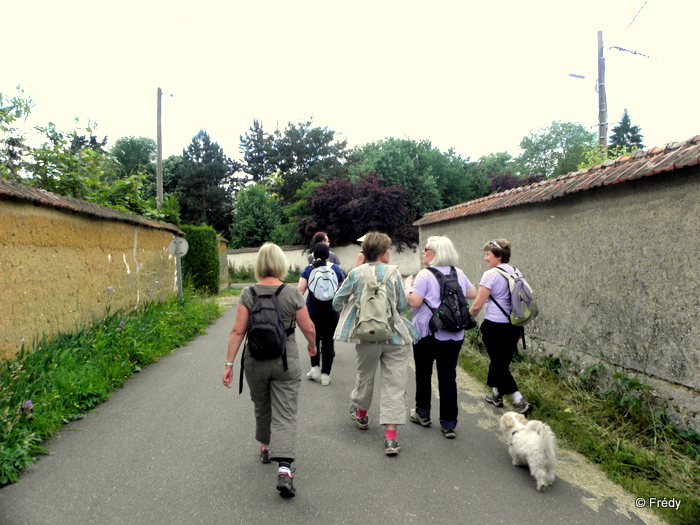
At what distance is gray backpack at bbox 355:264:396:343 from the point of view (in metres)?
3.94

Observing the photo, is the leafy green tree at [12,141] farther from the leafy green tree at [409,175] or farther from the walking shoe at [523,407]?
the leafy green tree at [409,175]

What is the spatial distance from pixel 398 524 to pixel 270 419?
1.27 meters

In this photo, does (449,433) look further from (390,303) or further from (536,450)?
(390,303)

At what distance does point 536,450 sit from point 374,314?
150cm

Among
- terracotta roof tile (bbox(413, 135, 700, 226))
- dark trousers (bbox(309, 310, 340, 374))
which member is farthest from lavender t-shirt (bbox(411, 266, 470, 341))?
terracotta roof tile (bbox(413, 135, 700, 226))

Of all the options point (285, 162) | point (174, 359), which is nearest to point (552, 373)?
point (174, 359)

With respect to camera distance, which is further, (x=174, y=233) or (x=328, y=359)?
(x=174, y=233)

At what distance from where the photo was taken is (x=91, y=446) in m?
4.11

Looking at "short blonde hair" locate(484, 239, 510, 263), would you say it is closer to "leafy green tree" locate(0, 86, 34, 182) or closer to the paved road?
the paved road

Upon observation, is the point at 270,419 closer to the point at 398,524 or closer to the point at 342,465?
the point at 342,465

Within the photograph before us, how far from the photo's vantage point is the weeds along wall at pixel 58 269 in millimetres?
5480

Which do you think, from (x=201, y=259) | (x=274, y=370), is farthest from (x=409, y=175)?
(x=274, y=370)

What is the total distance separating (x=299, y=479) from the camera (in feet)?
11.3

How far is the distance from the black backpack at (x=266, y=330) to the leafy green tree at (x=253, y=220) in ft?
107
